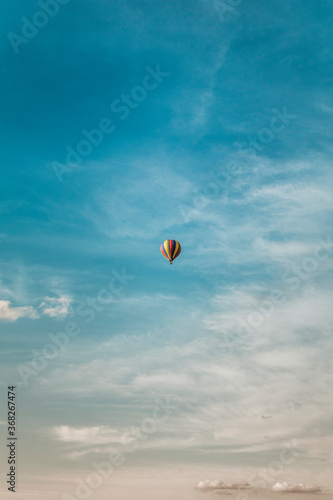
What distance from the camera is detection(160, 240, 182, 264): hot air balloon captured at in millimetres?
109938

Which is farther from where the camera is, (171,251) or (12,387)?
(171,251)

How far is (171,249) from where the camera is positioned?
360ft

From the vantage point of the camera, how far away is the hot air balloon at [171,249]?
10994cm

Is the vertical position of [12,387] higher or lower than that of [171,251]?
lower

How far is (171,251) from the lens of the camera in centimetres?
10994

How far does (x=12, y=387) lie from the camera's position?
68688mm

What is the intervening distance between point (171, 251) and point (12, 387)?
50700 millimetres
